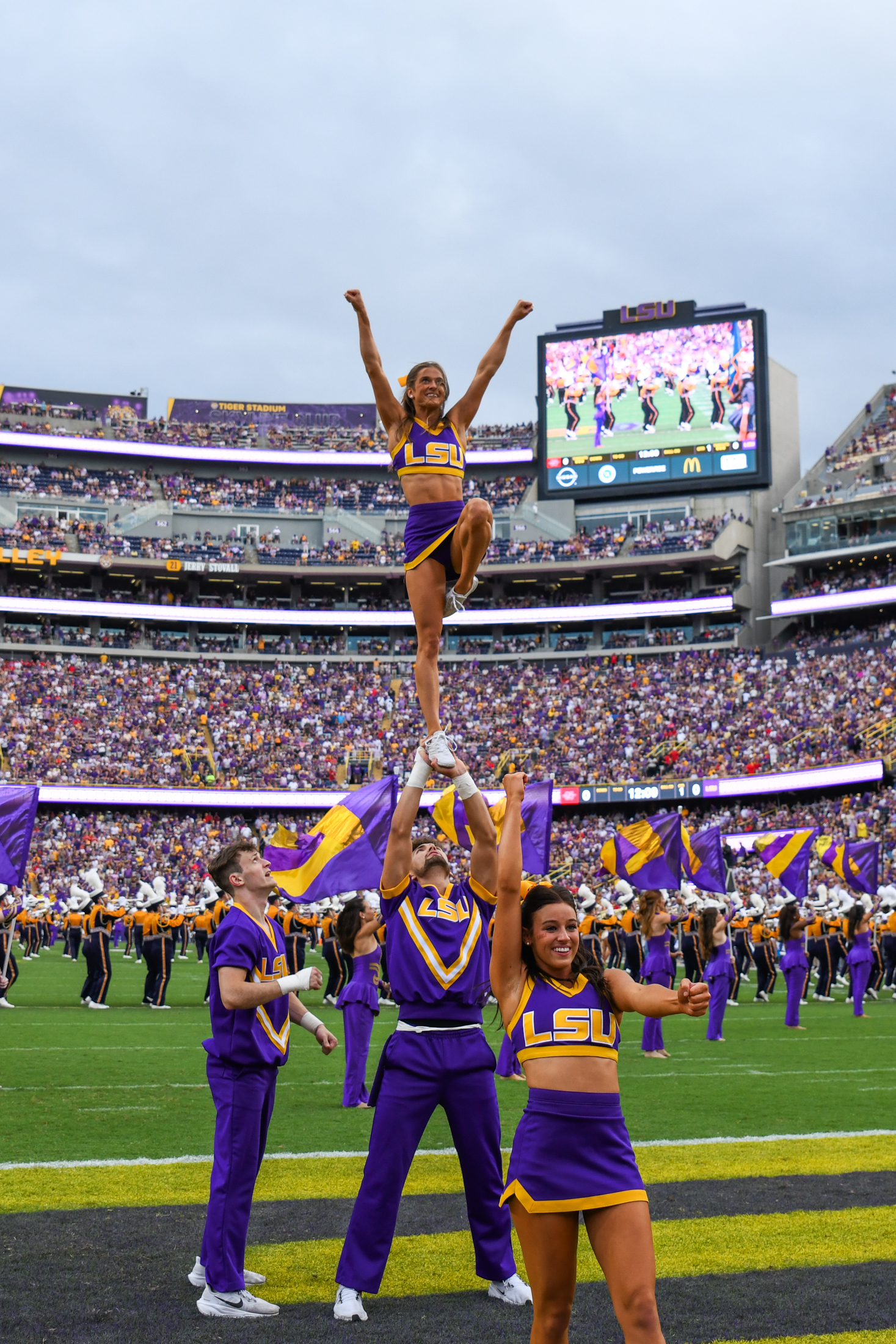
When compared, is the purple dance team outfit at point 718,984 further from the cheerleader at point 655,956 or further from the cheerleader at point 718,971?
the cheerleader at point 655,956

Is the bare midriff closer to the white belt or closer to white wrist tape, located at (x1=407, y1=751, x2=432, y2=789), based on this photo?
the white belt

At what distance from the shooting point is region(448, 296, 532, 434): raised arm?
5844 millimetres

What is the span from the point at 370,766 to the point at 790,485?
23064mm

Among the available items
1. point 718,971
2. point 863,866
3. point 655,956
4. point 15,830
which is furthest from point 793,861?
point 15,830

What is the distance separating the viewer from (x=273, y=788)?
4597 centimetres

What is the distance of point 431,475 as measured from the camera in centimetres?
573

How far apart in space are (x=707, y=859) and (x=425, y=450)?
17136 mm

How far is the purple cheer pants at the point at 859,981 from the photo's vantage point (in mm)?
18234

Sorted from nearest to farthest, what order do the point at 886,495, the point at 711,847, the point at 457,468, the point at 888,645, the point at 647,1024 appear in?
1. the point at 457,468
2. the point at 647,1024
3. the point at 711,847
4. the point at 888,645
5. the point at 886,495

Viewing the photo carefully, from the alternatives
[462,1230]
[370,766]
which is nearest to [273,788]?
[370,766]

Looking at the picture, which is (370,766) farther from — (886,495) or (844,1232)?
(844,1232)

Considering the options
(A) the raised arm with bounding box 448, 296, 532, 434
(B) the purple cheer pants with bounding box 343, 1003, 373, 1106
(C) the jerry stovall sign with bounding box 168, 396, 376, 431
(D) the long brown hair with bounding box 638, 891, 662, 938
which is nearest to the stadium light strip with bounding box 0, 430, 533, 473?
(C) the jerry stovall sign with bounding box 168, 396, 376, 431

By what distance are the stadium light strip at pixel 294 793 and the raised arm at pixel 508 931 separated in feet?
117

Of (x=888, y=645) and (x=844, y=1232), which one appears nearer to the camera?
(x=844, y=1232)
